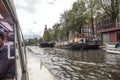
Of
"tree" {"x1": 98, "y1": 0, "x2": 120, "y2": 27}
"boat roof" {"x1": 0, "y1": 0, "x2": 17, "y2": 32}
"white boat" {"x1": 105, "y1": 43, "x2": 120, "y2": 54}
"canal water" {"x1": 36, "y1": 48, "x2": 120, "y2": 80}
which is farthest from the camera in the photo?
"tree" {"x1": 98, "y1": 0, "x2": 120, "y2": 27}

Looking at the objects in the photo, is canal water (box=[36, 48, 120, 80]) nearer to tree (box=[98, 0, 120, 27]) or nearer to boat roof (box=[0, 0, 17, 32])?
boat roof (box=[0, 0, 17, 32])

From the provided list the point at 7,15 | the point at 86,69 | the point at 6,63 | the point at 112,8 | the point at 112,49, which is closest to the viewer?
the point at 6,63

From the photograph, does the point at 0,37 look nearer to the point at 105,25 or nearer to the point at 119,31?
the point at 119,31

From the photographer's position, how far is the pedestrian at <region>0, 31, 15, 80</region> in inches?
85.4

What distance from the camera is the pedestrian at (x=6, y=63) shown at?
2169 mm

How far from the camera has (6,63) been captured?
2.17 m

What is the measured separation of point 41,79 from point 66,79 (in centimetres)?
392

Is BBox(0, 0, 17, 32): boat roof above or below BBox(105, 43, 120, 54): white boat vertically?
above

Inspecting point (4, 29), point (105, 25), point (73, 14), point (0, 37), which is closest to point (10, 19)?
point (4, 29)

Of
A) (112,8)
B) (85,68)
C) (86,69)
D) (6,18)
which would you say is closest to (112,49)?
(85,68)

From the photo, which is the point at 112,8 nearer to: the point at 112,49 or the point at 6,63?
the point at 112,49

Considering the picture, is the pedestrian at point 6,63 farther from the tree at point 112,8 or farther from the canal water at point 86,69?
the tree at point 112,8

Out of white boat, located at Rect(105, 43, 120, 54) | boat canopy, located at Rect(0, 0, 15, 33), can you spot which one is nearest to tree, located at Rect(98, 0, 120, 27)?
white boat, located at Rect(105, 43, 120, 54)

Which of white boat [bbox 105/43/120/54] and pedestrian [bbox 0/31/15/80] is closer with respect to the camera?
pedestrian [bbox 0/31/15/80]
